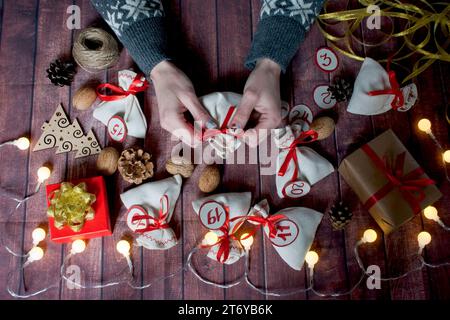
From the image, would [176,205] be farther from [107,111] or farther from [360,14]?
[360,14]

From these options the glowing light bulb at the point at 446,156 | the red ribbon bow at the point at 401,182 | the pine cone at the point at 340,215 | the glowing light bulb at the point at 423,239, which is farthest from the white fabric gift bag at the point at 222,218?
the glowing light bulb at the point at 446,156

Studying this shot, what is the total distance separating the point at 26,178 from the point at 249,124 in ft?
2.13

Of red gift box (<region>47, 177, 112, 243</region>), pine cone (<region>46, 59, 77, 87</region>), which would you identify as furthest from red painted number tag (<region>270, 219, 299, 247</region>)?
pine cone (<region>46, 59, 77, 87</region>)

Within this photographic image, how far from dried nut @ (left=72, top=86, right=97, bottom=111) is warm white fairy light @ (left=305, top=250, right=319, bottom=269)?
75 cm

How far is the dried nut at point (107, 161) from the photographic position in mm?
1137

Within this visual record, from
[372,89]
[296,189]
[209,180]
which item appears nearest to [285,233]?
[296,189]

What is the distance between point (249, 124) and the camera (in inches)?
43.5

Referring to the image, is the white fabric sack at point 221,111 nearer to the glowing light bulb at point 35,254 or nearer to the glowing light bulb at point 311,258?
the glowing light bulb at point 311,258

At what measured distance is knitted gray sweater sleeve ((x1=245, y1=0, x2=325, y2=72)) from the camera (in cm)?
106

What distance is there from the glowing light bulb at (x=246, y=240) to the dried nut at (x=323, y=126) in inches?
13.6

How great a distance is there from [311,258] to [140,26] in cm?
76

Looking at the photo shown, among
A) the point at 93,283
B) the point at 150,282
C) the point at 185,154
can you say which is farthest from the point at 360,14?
the point at 93,283

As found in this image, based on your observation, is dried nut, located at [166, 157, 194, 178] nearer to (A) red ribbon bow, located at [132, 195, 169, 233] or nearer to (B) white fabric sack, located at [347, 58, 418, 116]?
(A) red ribbon bow, located at [132, 195, 169, 233]

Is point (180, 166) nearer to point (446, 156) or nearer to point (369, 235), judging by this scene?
point (369, 235)
